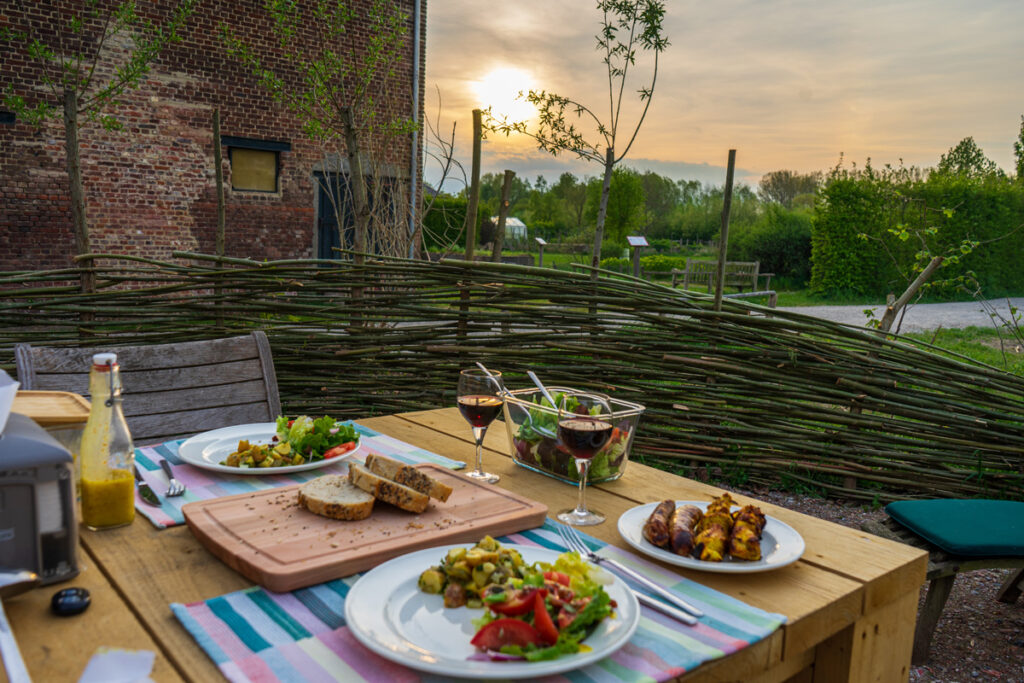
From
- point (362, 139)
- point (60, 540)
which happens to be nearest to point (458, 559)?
point (60, 540)

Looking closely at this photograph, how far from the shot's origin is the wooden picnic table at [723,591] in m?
0.77

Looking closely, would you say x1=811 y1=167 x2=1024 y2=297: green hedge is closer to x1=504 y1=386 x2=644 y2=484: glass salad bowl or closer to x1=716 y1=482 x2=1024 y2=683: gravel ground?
x1=716 y1=482 x2=1024 y2=683: gravel ground

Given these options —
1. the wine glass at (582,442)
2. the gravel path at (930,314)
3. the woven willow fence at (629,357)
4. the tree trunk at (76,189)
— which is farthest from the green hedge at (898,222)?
the wine glass at (582,442)

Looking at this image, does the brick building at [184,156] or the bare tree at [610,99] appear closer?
the bare tree at [610,99]

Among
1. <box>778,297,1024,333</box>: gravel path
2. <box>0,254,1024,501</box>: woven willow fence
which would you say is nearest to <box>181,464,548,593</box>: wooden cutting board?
<box>0,254,1024,501</box>: woven willow fence

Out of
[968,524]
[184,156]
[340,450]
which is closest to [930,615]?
[968,524]

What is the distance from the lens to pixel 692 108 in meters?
9.57

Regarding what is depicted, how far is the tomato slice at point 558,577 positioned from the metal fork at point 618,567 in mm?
148

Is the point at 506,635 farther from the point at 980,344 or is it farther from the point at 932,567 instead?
the point at 980,344

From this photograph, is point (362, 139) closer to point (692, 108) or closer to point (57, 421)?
point (692, 108)

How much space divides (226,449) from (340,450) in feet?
0.81

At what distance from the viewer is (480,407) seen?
136cm

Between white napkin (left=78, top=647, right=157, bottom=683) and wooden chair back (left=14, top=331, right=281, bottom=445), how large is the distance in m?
1.34

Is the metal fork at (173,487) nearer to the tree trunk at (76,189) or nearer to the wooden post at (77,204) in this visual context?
the wooden post at (77,204)
